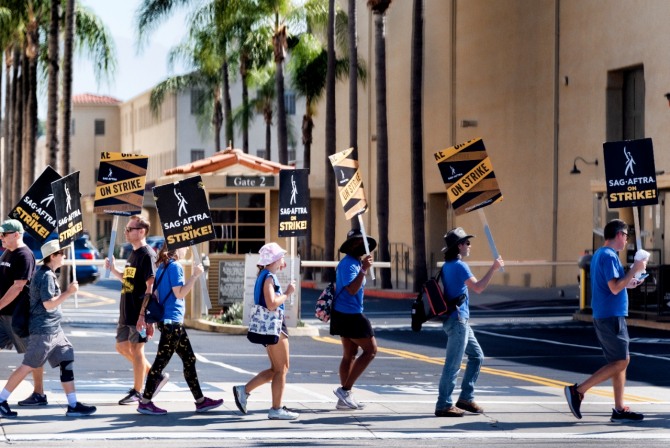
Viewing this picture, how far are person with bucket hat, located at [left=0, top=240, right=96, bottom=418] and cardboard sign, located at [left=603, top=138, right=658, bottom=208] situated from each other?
624cm

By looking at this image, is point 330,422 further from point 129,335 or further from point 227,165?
point 227,165

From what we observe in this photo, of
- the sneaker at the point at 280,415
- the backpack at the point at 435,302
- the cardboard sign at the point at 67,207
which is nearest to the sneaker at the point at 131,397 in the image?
the sneaker at the point at 280,415

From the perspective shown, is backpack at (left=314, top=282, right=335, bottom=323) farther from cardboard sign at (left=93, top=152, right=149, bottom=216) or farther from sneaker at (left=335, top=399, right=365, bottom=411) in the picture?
cardboard sign at (left=93, top=152, right=149, bottom=216)

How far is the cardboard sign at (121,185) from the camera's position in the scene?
16266 millimetres

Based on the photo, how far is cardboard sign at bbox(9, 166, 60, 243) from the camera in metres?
15.7

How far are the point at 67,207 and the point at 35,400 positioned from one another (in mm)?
2270

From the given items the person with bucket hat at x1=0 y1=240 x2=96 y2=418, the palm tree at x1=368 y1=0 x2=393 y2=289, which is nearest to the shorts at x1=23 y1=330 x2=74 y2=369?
the person with bucket hat at x1=0 y1=240 x2=96 y2=418

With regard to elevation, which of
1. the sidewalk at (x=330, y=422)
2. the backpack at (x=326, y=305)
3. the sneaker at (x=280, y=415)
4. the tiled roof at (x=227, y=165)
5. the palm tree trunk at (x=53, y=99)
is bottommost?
the sidewalk at (x=330, y=422)

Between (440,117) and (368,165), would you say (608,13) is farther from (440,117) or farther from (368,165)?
(368,165)

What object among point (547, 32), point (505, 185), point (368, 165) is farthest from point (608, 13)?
point (368, 165)

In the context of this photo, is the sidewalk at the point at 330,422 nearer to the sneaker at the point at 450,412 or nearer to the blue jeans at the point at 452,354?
the sneaker at the point at 450,412

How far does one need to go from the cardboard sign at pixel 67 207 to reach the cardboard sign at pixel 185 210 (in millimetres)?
891

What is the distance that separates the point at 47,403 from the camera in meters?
13.8

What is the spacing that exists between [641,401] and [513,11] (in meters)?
28.9
